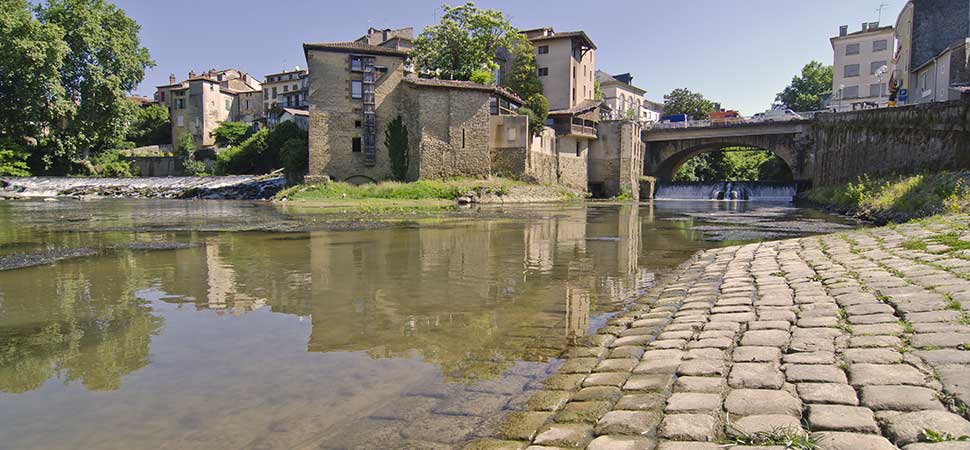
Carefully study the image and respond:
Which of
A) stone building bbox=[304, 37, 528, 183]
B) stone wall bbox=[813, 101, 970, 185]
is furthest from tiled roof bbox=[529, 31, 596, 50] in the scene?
stone wall bbox=[813, 101, 970, 185]

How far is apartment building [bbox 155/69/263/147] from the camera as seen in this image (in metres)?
79.1

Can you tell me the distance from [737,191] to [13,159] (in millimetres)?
64538

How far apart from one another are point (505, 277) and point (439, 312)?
246 centimetres

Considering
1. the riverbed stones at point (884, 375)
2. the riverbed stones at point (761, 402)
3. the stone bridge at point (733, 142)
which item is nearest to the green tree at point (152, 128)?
the stone bridge at point (733, 142)

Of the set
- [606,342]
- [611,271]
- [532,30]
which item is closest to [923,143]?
[611,271]

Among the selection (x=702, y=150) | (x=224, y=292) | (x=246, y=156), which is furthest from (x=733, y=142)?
(x=224, y=292)

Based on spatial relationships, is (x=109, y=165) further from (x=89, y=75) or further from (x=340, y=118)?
(x=340, y=118)

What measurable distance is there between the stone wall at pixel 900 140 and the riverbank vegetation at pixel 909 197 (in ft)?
2.96

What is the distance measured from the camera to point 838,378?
3.40 m

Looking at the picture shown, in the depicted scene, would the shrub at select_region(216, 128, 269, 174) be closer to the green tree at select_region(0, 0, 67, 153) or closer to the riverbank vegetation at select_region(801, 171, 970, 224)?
the green tree at select_region(0, 0, 67, 153)

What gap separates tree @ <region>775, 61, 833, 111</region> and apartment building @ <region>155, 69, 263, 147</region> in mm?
79232

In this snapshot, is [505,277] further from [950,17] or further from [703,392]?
[950,17]

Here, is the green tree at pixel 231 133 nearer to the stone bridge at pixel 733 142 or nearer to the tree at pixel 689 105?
the stone bridge at pixel 733 142

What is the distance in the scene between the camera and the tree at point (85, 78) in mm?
52219
